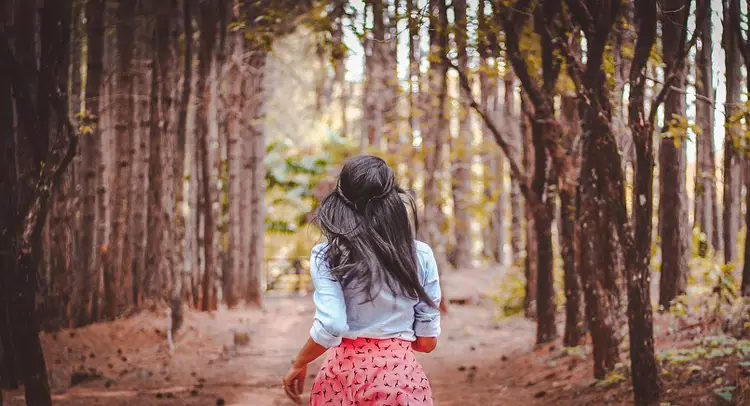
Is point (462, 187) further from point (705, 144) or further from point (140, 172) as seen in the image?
point (140, 172)

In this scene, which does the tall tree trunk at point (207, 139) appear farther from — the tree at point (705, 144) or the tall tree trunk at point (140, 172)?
the tree at point (705, 144)

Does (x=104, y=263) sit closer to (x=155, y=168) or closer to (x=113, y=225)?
(x=113, y=225)

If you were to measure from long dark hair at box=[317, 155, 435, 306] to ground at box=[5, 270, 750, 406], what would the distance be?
12.4 feet

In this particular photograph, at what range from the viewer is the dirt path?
822 cm

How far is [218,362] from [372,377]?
826cm

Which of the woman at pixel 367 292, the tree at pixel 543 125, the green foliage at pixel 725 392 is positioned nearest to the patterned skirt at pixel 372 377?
the woman at pixel 367 292

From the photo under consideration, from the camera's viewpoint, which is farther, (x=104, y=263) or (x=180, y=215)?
(x=180, y=215)

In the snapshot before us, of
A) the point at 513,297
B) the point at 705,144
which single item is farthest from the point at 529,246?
the point at 705,144

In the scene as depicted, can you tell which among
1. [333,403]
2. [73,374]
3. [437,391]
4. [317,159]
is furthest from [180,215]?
[317,159]

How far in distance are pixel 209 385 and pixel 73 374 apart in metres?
1.55

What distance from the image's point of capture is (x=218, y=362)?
427 inches

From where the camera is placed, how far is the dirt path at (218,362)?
27.0ft

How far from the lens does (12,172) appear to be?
6.33m

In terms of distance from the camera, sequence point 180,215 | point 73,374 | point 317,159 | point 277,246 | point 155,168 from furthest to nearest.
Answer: point 277,246
point 317,159
point 180,215
point 155,168
point 73,374
